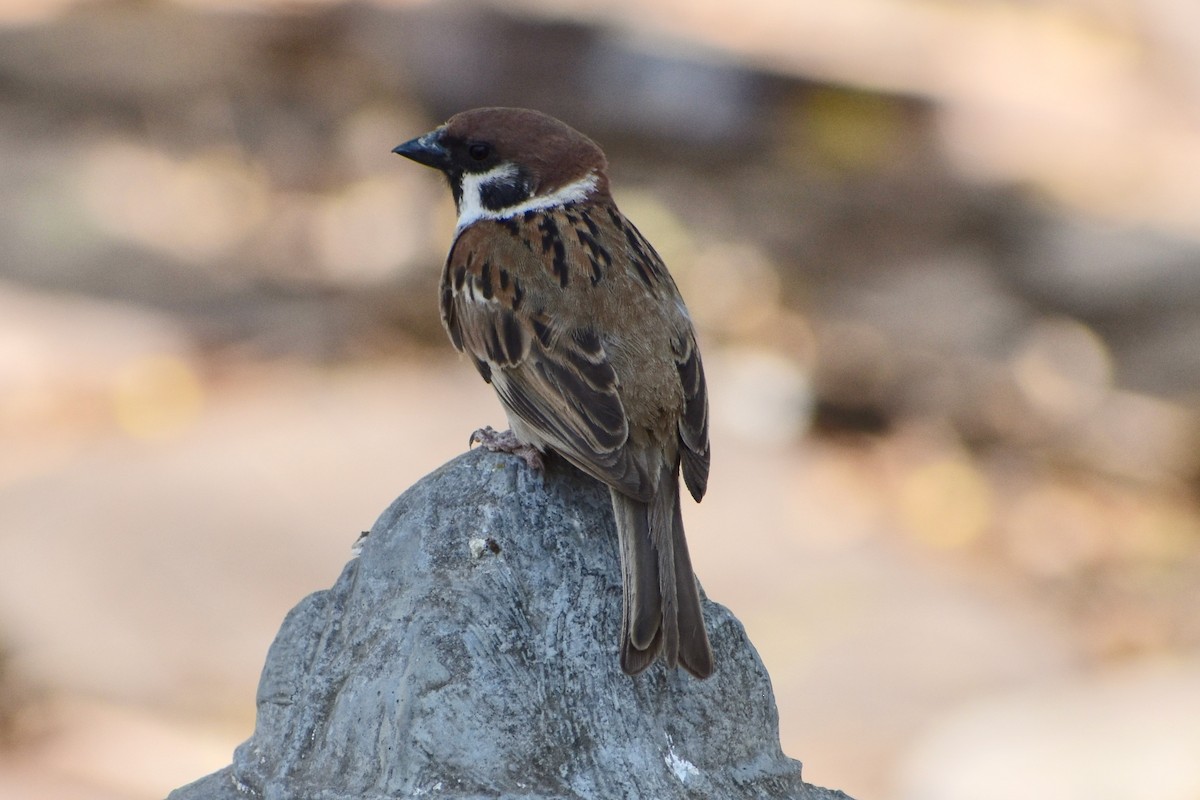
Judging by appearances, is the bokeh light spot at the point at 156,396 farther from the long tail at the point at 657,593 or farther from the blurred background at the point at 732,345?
the long tail at the point at 657,593

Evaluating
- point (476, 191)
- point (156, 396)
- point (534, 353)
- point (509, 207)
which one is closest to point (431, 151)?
point (476, 191)

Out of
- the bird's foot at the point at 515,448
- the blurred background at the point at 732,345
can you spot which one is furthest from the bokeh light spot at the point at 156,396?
the bird's foot at the point at 515,448

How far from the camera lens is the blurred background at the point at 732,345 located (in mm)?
8578

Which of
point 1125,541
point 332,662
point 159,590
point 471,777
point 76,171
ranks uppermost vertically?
point 76,171

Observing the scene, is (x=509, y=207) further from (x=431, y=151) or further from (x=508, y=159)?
(x=431, y=151)

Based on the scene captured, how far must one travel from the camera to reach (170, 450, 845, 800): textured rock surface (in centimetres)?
332

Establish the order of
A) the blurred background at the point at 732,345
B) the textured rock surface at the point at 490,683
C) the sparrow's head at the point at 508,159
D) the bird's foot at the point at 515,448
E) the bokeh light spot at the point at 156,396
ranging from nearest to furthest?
the textured rock surface at the point at 490,683 < the bird's foot at the point at 515,448 < the sparrow's head at the point at 508,159 < the blurred background at the point at 732,345 < the bokeh light spot at the point at 156,396

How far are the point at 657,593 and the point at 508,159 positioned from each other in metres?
1.78

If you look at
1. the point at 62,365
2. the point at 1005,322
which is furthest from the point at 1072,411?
the point at 62,365

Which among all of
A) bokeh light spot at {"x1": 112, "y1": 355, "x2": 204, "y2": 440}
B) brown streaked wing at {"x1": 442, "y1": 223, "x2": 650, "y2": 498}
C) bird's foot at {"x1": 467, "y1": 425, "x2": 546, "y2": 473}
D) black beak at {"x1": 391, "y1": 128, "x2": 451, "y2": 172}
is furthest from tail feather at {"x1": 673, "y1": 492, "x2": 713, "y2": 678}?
bokeh light spot at {"x1": 112, "y1": 355, "x2": 204, "y2": 440}

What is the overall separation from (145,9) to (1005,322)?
8.96 m

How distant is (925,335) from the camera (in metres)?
12.2

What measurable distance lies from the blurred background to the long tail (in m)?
4.06

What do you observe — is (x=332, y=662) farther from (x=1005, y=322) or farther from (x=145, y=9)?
(x=145, y=9)
